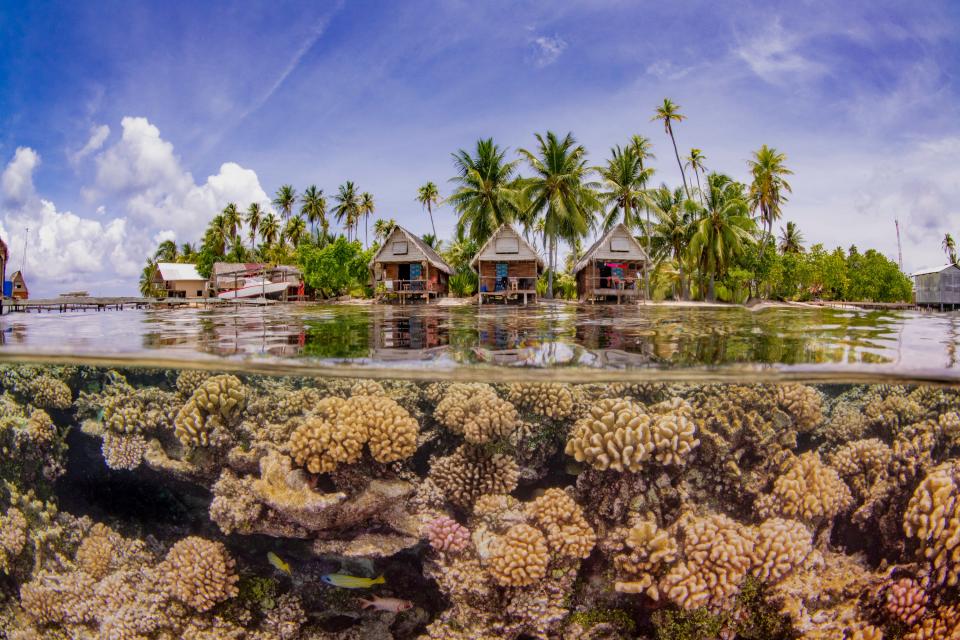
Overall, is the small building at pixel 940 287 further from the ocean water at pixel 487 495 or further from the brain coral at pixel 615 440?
the brain coral at pixel 615 440

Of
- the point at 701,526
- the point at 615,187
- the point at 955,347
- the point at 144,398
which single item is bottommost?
the point at 701,526

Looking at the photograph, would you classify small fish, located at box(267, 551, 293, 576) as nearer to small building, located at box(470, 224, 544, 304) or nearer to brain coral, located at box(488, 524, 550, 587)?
brain coral, located at box(488, 524, 550, 587)

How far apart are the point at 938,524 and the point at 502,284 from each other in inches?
916

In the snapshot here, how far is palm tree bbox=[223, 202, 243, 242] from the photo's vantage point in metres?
61.7

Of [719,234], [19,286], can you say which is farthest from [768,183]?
[19,286]

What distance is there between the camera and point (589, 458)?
454 cm

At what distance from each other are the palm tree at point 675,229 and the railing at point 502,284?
1351 cm

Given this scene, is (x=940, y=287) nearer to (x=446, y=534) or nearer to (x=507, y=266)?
(x=507, y=266)

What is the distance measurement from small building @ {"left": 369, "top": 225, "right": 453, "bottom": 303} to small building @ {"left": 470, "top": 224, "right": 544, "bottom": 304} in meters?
2.78

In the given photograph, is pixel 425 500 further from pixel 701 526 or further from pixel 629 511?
pixel 701 526

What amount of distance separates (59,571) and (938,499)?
9204mm

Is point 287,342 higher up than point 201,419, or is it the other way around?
point 287,342

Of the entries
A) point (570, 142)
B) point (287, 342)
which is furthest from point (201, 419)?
point (570, 142)

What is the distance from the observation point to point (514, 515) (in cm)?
460
